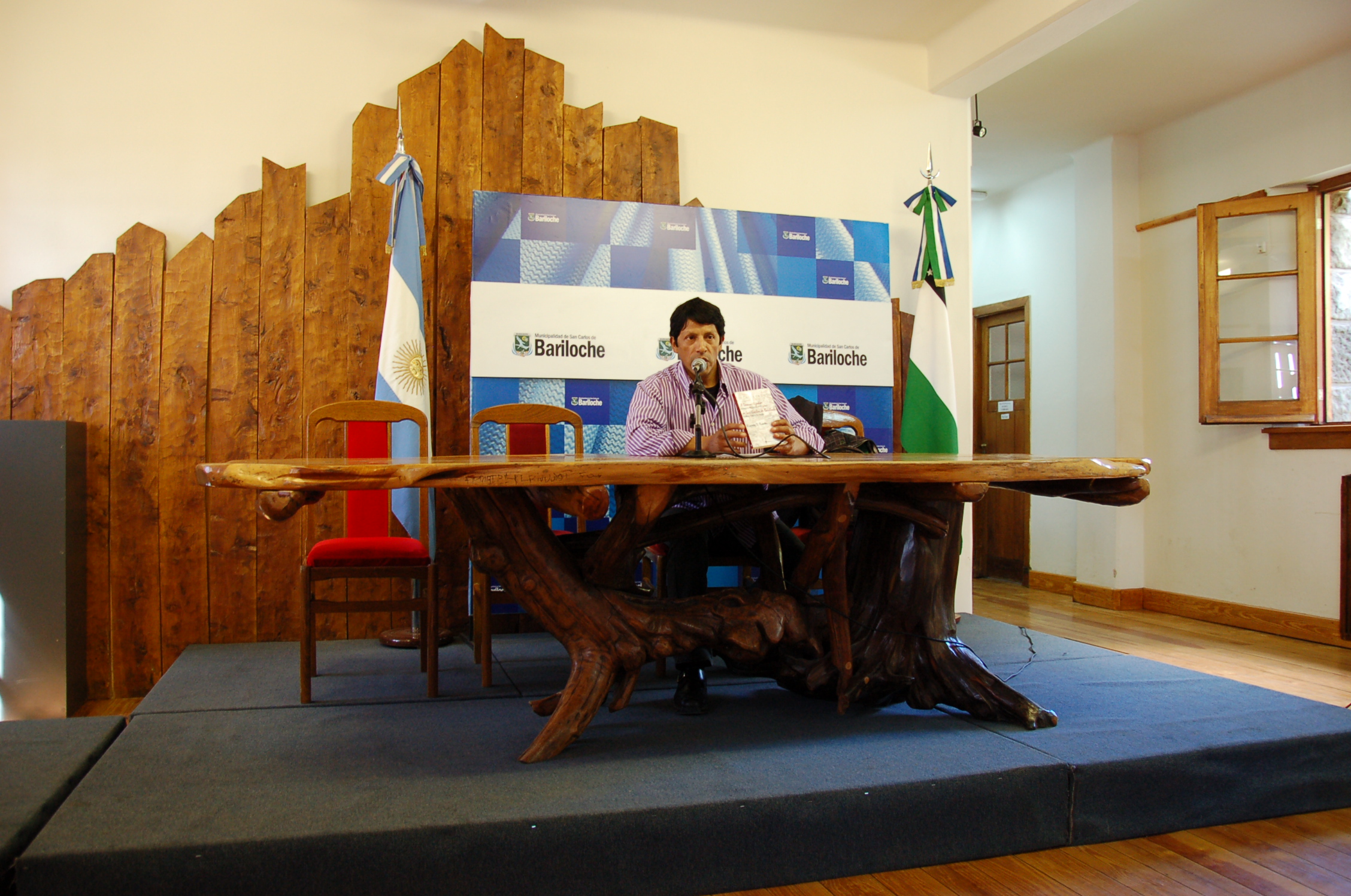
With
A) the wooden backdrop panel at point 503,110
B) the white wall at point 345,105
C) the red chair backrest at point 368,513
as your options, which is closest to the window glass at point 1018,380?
the white wall at point 345,105

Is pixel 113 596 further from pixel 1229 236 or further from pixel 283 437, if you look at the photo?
pixel 1229 236

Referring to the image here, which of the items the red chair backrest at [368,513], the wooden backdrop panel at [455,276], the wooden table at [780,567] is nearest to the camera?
the wooden table at [780,567]

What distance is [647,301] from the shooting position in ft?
12.5

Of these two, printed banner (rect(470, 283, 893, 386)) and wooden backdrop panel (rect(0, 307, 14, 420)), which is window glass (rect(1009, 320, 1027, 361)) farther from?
wooden backdrop panel (rect(0, 307, 14, 420))

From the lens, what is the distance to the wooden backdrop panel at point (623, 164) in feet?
13.1

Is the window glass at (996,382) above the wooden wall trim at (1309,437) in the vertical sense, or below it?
above

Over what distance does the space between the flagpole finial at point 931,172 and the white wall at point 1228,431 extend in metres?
1.69

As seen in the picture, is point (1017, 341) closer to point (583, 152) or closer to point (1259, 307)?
point (1259, 307)

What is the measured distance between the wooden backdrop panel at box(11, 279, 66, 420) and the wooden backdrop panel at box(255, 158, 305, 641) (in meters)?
0.73

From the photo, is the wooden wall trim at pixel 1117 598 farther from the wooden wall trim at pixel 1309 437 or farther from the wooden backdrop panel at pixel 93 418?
the wooden backdrop panel at pixel 93 418

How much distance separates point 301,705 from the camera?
2426 mm

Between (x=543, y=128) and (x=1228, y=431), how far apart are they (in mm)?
3991

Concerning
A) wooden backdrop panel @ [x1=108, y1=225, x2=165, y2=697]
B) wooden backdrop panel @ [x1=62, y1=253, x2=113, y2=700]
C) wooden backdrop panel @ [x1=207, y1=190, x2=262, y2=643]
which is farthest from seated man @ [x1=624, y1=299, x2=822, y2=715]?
wooden backdrop panel @ [x1=62, y1=253, x2=113, y2=700]

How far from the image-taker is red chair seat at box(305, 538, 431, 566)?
265 centimetres
